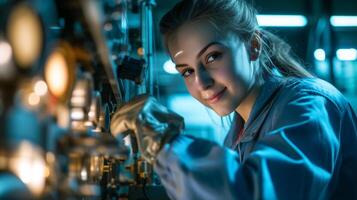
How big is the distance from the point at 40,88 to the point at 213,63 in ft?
2.20

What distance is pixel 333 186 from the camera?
43.8 inches

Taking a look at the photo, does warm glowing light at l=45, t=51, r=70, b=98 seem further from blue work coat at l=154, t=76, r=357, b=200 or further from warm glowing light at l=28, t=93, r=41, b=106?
blue work coat at l=154, t=76, r=357, b=200

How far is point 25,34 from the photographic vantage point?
18.9 inches

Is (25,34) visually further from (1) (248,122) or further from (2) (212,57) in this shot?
(1) (248,122)

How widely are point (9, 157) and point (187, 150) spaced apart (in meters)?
0.40

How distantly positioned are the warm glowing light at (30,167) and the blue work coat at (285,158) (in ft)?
0.99

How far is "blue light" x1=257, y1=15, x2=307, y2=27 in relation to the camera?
11.9 ft

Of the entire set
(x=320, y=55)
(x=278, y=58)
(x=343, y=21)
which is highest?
(x=343, y=21)

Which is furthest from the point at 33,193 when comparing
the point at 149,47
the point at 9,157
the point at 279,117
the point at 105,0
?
the point at 149,47

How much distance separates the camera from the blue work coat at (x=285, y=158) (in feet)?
2.57

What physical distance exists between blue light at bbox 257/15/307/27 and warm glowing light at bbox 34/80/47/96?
323cm

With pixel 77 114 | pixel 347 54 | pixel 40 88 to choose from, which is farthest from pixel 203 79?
pixel 347 54

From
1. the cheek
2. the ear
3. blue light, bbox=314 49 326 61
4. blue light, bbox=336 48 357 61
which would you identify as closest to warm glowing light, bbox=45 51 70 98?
the cheek

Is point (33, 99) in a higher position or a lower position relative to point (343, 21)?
lower
